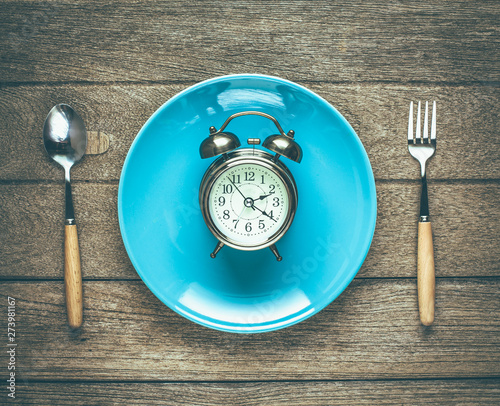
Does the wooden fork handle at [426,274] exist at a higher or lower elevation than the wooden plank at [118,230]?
lower

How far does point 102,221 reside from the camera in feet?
3.23

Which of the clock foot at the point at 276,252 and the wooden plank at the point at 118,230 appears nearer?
the clock foot at the point at 276,252

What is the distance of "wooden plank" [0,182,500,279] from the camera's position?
0.98 meters

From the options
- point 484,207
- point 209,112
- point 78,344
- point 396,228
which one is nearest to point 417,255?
point 396,228

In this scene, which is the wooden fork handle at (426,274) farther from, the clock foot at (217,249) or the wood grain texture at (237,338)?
the clock foot at (217,249)

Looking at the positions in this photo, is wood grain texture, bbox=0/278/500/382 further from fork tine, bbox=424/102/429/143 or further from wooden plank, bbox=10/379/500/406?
fork tine, bbox=424/102/429/143

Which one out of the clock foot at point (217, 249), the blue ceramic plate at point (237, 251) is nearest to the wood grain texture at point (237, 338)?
the blue ceramic plate at point (237, 251)

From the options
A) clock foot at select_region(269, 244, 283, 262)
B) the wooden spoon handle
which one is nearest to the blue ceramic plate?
clock foot at select_region(269, 244, 283, 262)

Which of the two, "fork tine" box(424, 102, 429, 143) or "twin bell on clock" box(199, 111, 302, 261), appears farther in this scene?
"fork tine" box(424, 102, 429, 143)

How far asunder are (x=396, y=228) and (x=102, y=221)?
82 centimetres

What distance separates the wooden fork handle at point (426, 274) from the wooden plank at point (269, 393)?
0.74ft

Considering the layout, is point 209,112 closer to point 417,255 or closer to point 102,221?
point 102,221

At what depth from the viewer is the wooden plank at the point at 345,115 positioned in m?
0.98

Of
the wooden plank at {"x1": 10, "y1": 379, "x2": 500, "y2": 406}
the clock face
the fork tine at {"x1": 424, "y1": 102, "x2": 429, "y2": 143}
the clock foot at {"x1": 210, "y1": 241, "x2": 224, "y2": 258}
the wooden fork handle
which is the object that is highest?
the fork tine at {"x1": 424, "y1": 102, "x2": 429, "y2": 143}
